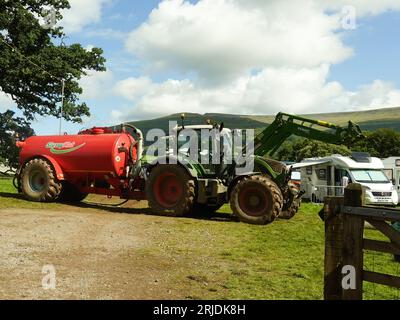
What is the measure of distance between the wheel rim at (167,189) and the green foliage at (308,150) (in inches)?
1606

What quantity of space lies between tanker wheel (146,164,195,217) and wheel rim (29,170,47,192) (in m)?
4.17

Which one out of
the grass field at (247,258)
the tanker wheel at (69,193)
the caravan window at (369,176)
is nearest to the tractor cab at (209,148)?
the grass field at (247,258)

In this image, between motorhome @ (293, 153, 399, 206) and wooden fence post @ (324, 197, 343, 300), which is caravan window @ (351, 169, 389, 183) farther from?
wooden fence post @ (324, 197, 343, 300)

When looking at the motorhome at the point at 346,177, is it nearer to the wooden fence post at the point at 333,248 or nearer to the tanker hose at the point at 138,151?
the tanker hose at the point at 138,151

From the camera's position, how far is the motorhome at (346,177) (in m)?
18.2

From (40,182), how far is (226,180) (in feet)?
21.8

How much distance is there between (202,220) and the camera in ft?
38.8

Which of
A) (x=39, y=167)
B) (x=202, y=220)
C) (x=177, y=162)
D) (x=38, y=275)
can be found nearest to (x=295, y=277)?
(x=38, y=275)

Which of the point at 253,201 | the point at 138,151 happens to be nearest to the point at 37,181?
the point at 138,151

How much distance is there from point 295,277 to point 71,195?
10621 mm

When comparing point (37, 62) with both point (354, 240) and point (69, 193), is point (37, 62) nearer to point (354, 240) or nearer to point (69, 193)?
point (69, 193)

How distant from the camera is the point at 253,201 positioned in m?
11.5

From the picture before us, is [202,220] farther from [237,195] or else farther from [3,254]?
[3,254]

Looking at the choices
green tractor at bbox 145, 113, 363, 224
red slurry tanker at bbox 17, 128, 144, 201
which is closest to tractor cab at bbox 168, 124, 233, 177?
green tractor at bbox 145, 113, 363, 224
